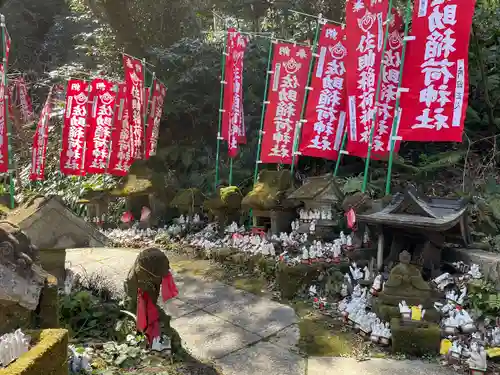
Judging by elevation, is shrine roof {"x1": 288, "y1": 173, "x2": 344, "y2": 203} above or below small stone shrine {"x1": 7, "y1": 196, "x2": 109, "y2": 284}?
above

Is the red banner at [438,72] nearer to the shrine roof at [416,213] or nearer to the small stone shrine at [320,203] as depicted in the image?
the shrine roof at [416,213]

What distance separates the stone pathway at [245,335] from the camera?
5320mm

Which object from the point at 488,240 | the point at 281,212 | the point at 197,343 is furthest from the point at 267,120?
the point at 197,343

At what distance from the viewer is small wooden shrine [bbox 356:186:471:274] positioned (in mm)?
6641

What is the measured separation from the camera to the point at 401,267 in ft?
20.6

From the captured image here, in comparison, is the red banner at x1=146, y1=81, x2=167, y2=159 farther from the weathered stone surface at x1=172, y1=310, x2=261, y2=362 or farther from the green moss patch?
the green moss patch

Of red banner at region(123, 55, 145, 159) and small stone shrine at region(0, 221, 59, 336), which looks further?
red banner at region(123, 55, 145, 159)

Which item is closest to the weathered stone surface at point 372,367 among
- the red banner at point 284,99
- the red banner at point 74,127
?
the red banner at point 284,99

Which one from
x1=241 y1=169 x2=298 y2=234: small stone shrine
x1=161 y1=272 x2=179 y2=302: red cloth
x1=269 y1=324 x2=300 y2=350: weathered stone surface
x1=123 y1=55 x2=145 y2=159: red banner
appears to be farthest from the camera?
x1=123 y1=55 x2=145 y2=159: red banner

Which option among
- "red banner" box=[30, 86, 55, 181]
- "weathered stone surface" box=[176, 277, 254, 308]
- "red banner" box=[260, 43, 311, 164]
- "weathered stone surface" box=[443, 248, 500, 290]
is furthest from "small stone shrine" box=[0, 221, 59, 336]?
"red banner" box=[30, 86, 55, 181]

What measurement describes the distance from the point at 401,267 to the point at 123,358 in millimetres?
4073

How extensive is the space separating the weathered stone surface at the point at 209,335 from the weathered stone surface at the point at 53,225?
191 centimetres

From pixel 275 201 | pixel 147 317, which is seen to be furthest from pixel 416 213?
pixel 147 317

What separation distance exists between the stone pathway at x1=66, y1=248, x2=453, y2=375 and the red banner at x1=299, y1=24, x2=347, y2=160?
4044 millimetres
